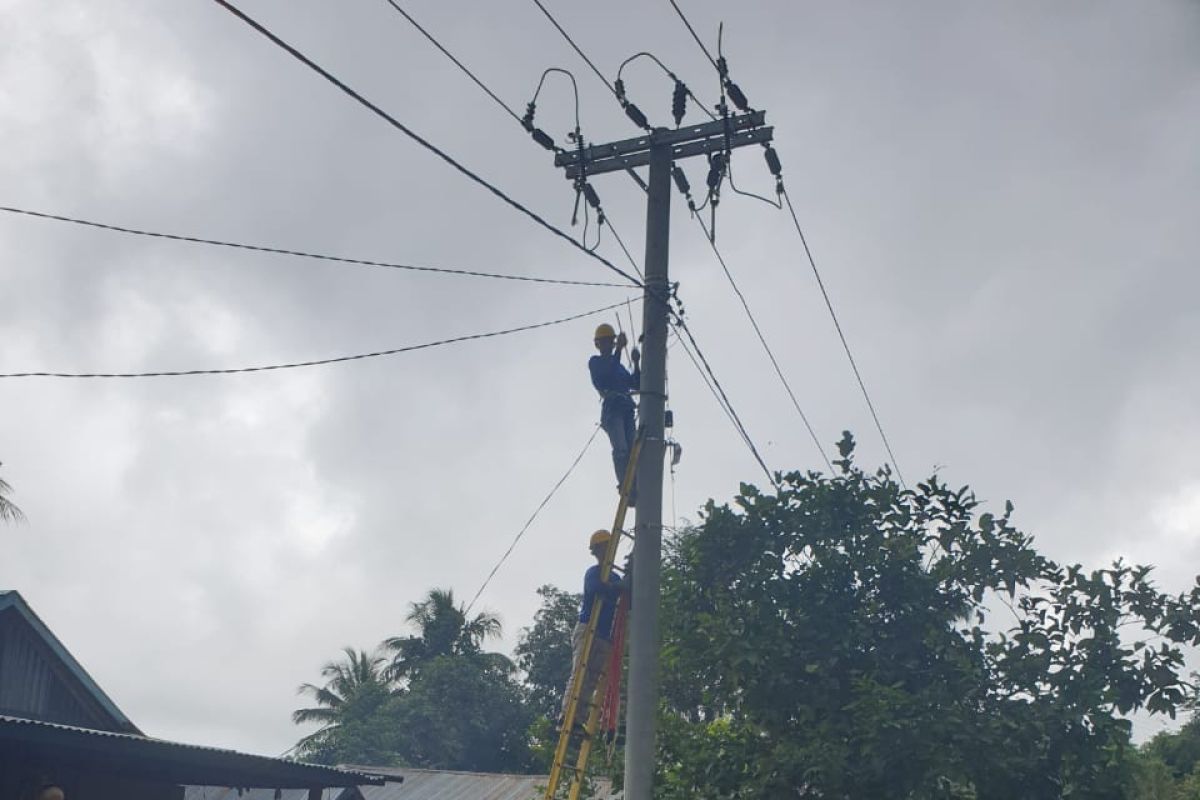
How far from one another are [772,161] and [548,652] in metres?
43.3

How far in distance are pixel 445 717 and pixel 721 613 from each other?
3934cm

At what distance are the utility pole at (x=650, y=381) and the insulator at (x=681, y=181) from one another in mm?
565

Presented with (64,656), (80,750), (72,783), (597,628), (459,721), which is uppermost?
(459,721)

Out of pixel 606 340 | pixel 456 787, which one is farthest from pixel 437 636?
pixel 606 340

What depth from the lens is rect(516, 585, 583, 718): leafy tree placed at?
52750 mm

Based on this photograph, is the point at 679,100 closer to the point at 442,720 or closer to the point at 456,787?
the point at 456,787

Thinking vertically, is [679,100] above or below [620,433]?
above

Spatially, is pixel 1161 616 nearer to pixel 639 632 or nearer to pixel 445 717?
pixel 639 632

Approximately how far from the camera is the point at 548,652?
2099 inches

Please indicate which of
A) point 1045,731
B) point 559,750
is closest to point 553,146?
point 559,750

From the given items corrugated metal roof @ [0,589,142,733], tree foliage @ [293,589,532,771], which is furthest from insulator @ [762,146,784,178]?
tree foliage @ [293,589,532,771]

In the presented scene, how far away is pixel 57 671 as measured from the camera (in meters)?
19.2

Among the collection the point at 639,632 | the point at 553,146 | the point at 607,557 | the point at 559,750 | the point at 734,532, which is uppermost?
the point at 553,146

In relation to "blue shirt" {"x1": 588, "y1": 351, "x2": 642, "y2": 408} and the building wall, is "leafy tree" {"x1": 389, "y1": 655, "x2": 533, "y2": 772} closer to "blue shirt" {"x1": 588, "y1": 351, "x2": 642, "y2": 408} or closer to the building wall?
the building wall
